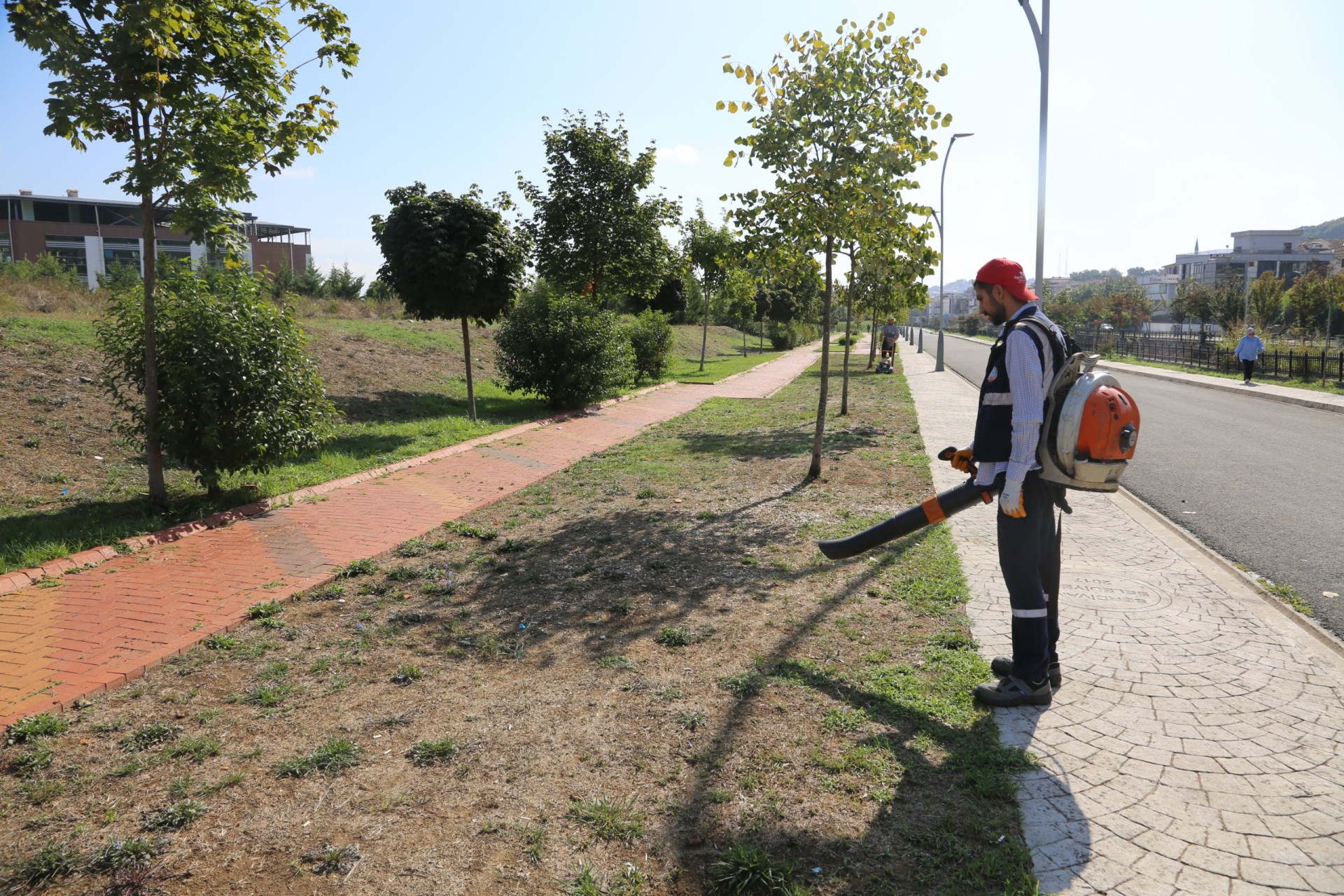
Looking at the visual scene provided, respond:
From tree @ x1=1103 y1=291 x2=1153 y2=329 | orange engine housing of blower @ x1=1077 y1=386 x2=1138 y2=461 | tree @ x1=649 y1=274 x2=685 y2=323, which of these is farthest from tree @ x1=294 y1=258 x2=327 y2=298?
tree @ x1=1103 y1=291 x2=1153 y2=329

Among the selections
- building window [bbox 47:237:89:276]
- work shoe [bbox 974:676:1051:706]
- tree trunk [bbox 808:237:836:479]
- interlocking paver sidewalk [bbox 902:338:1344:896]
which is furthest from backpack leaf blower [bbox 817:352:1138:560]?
building window [bbox 47:237:89:276]

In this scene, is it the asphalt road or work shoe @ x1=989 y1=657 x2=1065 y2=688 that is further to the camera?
the asphalt road

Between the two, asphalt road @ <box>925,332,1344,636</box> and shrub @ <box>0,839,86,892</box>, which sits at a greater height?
asphalt road @ <box>925,332,1344,636</box>

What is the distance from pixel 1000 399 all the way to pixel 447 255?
10.9m

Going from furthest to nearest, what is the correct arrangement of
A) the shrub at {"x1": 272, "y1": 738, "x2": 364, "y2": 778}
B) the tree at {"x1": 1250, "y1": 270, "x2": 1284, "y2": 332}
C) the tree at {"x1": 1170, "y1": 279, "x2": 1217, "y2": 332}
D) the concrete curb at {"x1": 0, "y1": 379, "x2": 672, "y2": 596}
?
the tree at {"x1": 1170, "y1": 279, "x2": 1217, "y2": 332} → the tree at {"x1": 1250, "y1": 270, "x2": 1284, "y2": 332} → the concrete curb at {"x1": 0, "y1": 379, "x2": 672, "y2": 596} → the shrub at {"x1": 272, "y1": 738, "x2": 364, "y2": 778}

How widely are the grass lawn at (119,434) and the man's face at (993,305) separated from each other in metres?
6.20

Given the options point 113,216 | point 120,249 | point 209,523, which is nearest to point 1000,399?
point 209,523

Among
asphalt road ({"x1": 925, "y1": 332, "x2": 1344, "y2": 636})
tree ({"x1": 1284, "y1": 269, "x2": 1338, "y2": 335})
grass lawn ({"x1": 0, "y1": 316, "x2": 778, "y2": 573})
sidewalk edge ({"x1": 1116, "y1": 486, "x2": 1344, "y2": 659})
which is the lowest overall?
sidewalk edge ({"x1": 1116, "y1": 486, "x2": 1344, "y2": 659})

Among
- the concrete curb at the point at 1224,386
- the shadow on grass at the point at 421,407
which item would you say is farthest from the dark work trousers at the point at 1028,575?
the concrete curb at the point at 1224,386

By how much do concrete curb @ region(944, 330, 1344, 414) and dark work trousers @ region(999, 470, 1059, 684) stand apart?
12.4 metres

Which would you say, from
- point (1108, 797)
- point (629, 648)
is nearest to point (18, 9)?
point (629, 648)

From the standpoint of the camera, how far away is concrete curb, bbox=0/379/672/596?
5504mm

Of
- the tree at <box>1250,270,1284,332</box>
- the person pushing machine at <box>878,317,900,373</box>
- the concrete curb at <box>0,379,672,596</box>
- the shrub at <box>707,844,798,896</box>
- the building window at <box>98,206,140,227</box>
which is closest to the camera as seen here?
the shrub at <box>707,844,798,896</box>

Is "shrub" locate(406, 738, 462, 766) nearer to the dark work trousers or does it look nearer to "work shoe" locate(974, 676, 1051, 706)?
"work shoe" locate(974, 676, 1051, 706)
